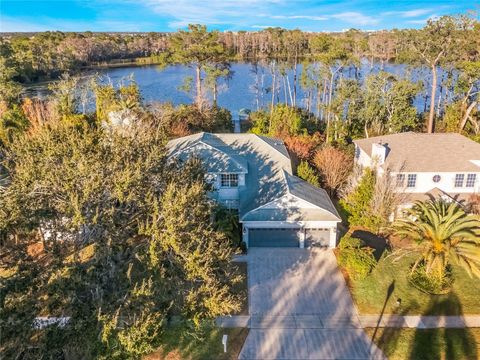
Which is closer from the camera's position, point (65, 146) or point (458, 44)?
point (65, 146)

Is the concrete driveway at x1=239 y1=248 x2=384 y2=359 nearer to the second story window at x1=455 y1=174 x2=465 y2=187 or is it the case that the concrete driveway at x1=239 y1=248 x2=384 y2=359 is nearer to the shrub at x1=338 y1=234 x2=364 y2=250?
the shrub at x1=338 y1=234 x2=364 y2=250

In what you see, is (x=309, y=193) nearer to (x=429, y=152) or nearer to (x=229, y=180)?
(x=229, y=180)

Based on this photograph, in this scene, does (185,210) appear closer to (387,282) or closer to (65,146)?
(65,146)

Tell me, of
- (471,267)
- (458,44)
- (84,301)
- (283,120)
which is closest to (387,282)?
(471,267)

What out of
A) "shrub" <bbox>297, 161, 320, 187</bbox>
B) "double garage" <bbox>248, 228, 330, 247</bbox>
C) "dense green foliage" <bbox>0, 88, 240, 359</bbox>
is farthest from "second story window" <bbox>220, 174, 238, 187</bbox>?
"dense green foliage" <bbox>0, 88, 240, 359</bbox>

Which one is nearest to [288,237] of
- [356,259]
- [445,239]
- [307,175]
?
[356,259]

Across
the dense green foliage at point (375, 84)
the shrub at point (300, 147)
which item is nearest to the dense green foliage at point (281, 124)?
the dense green foliage at point (375, 84)

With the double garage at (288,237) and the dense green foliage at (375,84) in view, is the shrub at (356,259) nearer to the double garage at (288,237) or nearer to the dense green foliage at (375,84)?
the double garage at (288,237)
